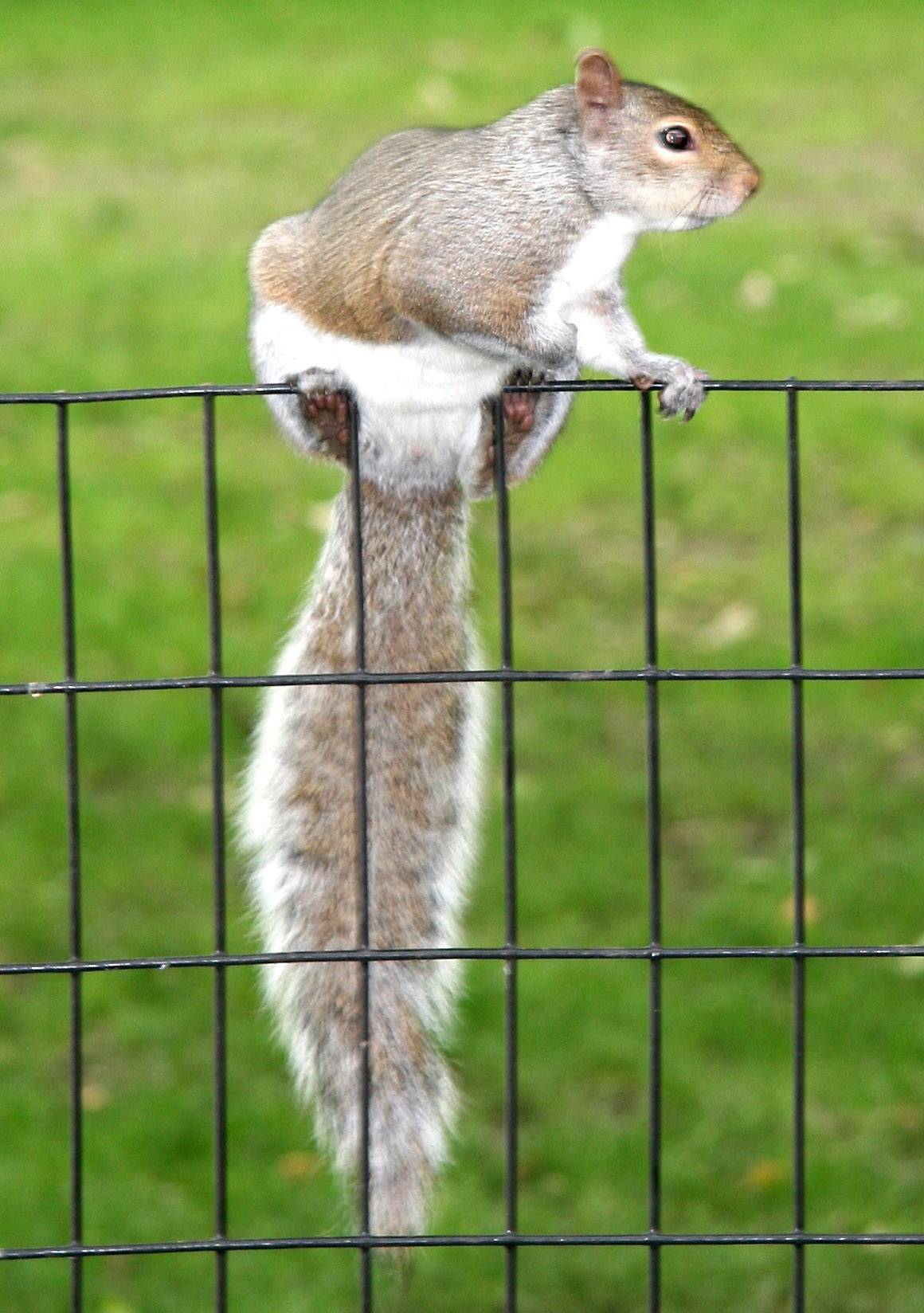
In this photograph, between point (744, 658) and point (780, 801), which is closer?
point (780, 801)

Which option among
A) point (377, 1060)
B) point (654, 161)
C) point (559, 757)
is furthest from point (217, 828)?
point (559, 757)

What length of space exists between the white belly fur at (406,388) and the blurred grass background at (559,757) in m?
0.27

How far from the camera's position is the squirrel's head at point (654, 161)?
1975 millimetres

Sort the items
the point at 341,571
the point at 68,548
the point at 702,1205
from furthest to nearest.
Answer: the point at 702,1205 → the point at 341,571 → the point at 68,548

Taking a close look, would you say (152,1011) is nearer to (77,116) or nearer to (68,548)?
(68,548)

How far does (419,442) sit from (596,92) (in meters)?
0.38

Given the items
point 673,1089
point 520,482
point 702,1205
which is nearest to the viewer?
point 520,482

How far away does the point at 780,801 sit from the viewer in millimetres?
3336

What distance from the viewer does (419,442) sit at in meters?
2.09

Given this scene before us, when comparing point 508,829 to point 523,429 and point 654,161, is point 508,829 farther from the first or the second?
point 654,161

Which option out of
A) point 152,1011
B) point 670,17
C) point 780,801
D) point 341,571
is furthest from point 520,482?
point 670,17

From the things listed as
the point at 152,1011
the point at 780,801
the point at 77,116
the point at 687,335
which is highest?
the point at 77,116

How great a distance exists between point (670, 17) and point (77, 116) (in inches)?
94.7

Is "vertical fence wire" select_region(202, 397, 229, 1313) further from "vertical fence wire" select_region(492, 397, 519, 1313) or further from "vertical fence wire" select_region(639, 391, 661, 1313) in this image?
"vertical fence wire" select_region(639, 391, 661, 1313)
